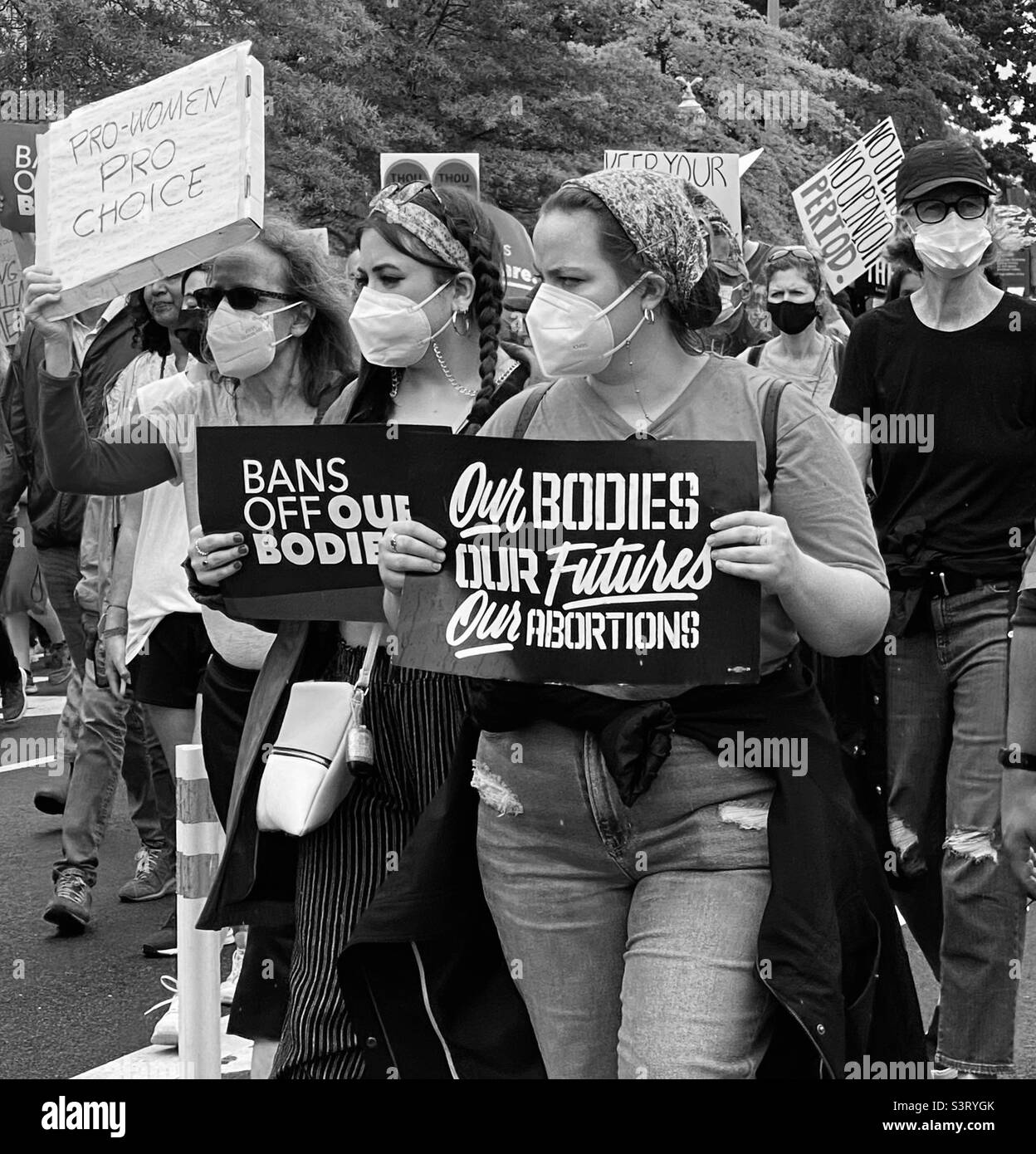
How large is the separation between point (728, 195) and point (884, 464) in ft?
22.8

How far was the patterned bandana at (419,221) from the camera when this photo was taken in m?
3.63

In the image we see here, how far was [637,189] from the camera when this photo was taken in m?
2.92

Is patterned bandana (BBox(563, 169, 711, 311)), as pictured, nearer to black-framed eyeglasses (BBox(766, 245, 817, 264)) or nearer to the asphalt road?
the asphalt road

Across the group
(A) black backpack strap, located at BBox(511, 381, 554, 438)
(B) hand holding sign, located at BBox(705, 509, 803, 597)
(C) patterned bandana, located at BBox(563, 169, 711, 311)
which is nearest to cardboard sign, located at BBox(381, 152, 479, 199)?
(A) black backpack strap, located at BBox(511, 381, 554, 438)

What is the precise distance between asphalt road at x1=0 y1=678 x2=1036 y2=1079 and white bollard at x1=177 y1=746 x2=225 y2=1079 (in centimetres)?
136

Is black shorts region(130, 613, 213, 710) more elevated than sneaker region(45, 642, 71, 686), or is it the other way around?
black shorts region(130, 613, 213, 710)

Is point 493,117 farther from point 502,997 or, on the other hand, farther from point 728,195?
point 502,997

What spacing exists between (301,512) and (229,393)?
106 centimetres

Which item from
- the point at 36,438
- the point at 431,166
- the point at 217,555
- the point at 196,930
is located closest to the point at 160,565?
the point at 196,930

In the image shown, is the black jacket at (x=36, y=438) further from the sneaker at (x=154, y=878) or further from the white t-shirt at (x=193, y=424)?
the white t-shirt at (x=193, y=424)

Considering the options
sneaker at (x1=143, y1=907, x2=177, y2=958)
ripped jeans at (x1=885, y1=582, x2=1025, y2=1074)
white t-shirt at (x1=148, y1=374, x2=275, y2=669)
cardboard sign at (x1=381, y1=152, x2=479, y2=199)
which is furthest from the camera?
cardboard sign at (x1=381, y1=152, x2=479, y2=199)

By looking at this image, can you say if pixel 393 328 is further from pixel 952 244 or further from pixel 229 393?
pixel 952 244

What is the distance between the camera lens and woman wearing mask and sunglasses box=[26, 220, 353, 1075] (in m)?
4.04

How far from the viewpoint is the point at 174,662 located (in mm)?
5301
